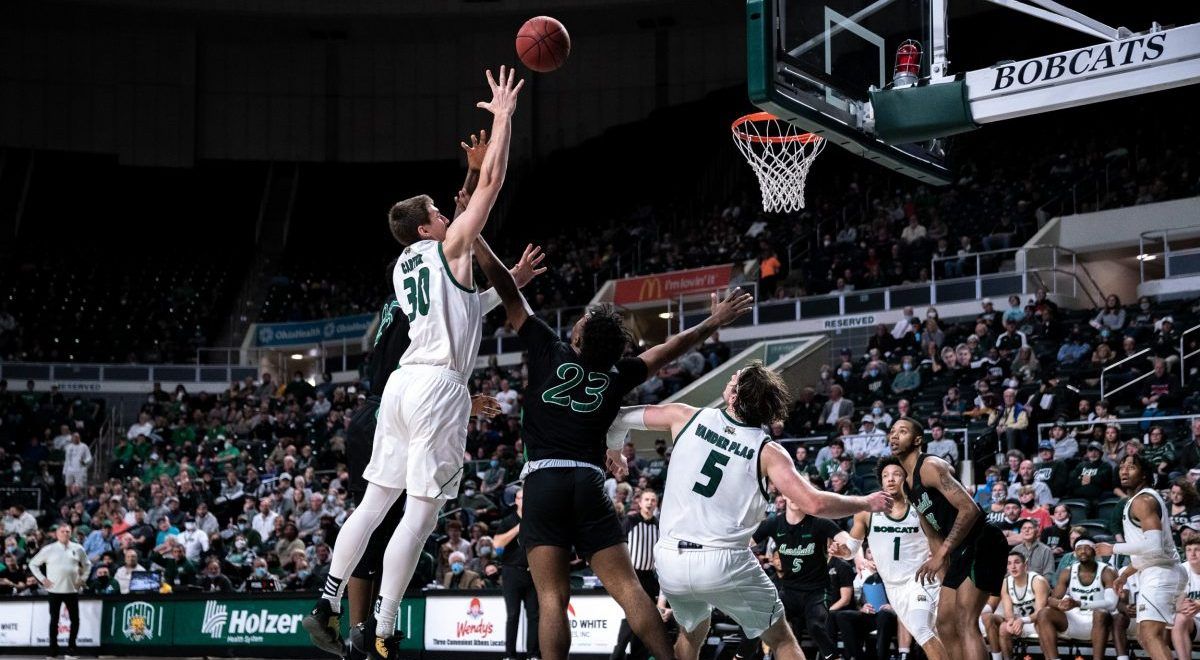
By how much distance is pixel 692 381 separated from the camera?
Answer: 84.1 ft

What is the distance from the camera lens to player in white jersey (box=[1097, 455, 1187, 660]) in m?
10.5

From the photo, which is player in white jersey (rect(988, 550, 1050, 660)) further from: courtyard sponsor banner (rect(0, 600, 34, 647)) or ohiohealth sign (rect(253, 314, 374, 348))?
ohiohealth sign (rect(253, 314, 374, 348))

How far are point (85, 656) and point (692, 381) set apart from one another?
40.3ft

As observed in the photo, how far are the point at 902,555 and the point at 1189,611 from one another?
2627mm

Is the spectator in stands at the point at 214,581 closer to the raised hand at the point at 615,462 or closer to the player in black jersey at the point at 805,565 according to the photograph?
the player in black jersey at the point at 805,565

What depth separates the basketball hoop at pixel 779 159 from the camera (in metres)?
16.1

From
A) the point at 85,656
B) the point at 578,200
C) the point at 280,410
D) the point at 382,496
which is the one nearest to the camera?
the point at 382,496

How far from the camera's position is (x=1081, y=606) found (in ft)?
39.6

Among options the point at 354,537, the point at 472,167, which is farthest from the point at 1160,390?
the point at 354,537

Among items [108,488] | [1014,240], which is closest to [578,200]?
[1014,240]

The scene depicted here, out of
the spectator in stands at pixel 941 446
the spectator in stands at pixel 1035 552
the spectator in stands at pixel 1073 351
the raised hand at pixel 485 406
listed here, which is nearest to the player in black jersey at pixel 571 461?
the raised hand at pixel 485 406

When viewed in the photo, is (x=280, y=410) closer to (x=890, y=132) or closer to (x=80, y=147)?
(x=80, y=147)

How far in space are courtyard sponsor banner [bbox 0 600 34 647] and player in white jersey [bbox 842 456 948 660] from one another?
1176 cm

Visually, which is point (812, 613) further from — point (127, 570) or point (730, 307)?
point (127, 570)
